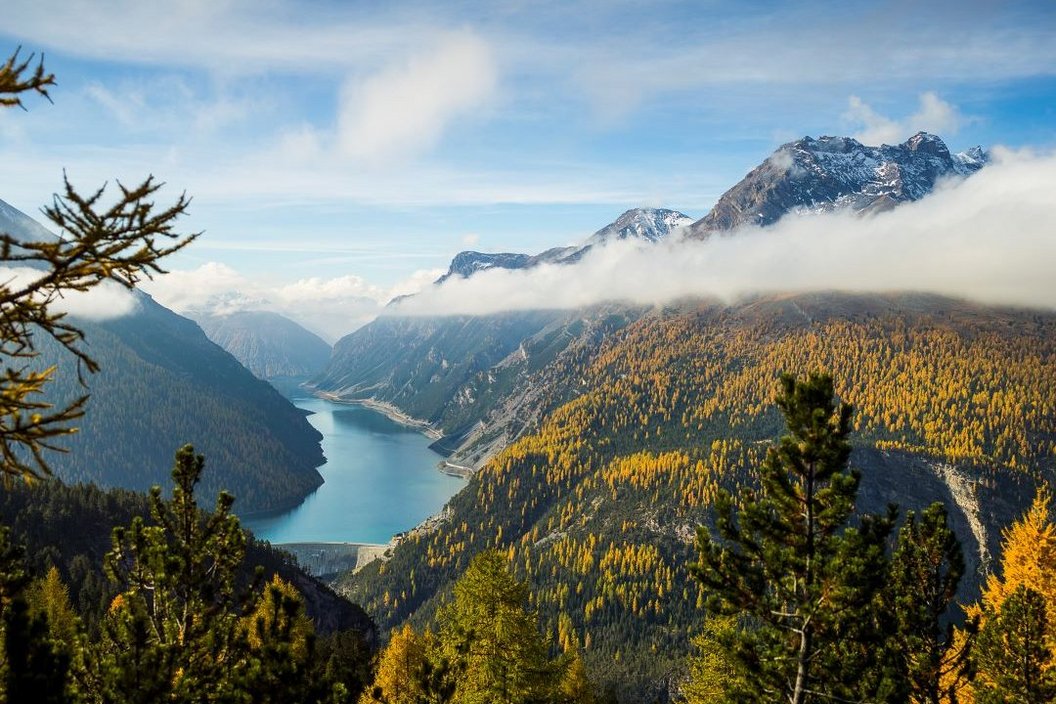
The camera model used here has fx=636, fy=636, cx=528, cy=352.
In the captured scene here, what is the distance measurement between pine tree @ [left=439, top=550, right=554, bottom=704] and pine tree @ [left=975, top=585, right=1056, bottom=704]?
1479 centimetres

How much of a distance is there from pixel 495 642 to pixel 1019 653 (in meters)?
17.7

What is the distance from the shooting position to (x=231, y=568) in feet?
44.3

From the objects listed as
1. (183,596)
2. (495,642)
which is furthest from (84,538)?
(183,596)

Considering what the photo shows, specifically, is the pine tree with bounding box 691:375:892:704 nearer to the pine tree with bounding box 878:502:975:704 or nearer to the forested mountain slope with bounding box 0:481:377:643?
the pine tree with bounding box 878:502:975:704

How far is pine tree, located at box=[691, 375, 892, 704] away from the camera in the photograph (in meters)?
14.2

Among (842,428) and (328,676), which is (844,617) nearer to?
(842,428)

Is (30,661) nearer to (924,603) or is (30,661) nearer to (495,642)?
(495,642)

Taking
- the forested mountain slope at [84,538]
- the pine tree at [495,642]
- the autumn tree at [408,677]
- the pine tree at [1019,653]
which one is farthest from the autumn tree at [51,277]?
the forested mountain slope at [84,538]

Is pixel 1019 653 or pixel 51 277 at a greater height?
pixel 51 277

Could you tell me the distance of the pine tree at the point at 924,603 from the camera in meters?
16.6

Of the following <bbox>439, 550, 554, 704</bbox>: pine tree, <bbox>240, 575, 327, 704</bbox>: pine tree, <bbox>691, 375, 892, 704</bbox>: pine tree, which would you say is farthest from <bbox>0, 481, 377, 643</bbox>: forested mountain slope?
<bbox>691, 375, 892, 704</bbox>: pine tree

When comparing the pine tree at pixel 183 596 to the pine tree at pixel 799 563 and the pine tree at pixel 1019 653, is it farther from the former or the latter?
the pine tree at pixel 1019 653

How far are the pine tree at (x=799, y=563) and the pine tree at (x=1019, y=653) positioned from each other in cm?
863

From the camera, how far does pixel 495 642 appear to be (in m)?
24.6
